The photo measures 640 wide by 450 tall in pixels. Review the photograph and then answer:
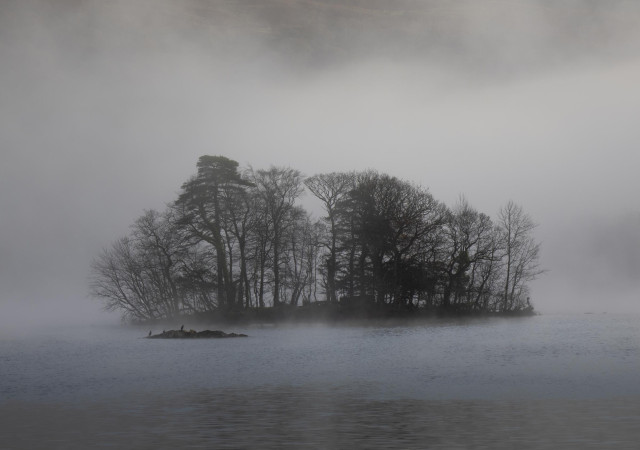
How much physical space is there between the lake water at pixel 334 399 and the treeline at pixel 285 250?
32.1m

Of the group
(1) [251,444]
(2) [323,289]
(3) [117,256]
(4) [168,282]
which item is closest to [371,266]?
(2) [323,289]

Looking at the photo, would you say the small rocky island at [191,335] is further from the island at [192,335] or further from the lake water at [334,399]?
the lake water at [334,399]

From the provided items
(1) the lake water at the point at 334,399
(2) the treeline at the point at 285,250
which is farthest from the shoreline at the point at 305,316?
(1) the lake water at the point at 334,399

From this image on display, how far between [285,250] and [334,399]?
51888 mm

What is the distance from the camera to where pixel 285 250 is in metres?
69.2

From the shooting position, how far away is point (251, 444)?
12.1 meters

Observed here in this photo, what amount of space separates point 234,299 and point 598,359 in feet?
150

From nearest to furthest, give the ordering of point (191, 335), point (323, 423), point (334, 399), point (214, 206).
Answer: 1. point (323, 423)
2. point (334, 399)
3. point (191, 335)
4. point (214, 206)

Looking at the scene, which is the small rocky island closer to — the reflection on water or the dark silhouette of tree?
the dark silhouette of tree

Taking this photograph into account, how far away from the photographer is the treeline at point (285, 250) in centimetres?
6525

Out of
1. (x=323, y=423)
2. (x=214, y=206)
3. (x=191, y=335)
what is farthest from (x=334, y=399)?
(x=214, y=206)

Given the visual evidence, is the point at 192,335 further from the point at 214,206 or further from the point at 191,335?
the point at 214,206

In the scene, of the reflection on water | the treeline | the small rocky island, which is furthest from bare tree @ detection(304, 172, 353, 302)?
the reflection on water

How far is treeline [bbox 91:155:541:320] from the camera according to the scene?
6525 centimetres
